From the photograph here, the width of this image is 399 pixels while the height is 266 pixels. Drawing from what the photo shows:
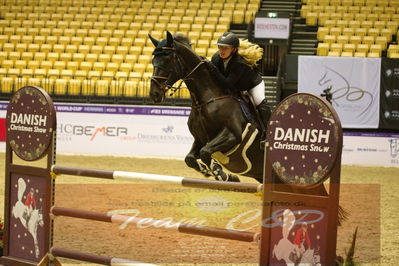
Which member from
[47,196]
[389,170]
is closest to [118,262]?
[47,196]

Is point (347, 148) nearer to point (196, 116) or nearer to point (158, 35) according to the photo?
point (158, 35)

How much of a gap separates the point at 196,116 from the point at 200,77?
408 millimetres

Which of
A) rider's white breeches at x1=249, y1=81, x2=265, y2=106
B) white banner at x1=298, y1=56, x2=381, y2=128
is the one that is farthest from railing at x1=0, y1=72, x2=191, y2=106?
rider's white breeches at x1=249, y1=81, x2=265, y2=106

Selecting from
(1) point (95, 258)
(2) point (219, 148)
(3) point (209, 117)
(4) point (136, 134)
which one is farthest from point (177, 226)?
(4) point (136, 134)

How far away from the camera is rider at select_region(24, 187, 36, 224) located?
4.58 m

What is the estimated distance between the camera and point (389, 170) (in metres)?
12.6

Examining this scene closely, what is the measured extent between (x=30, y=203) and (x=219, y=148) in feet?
6.74

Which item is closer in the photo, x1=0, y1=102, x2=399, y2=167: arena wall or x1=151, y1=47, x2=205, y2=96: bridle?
x1=151, y1=47, x2=205, y2=96: bridle

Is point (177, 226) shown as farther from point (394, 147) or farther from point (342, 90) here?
point (342, 90)

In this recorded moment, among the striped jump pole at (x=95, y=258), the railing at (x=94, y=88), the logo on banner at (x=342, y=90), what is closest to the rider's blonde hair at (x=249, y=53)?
the striped jump pole at (x=95, y=258)

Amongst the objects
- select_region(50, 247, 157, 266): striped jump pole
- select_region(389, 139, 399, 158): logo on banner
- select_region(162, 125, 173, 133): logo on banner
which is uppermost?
select_region(162, 125, 173, 133): logo on banner

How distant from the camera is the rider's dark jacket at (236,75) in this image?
6.10 metres

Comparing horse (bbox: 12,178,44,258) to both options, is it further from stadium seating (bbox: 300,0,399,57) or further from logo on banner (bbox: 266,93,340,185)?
stadium seating (bbox: 300,0,399,57)

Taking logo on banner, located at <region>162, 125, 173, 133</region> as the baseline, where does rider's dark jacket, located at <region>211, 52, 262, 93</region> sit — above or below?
above
